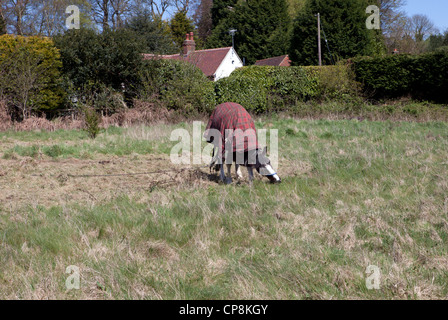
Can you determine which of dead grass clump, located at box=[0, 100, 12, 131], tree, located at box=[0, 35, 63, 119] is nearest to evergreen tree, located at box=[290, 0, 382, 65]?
tree, located at box=[0, 35, 63, 119]

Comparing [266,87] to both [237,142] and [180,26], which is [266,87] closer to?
[237,142]

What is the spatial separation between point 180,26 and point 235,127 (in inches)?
1571

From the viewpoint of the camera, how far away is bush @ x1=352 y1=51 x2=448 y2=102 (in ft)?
67.2

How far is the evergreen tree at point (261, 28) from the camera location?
141 ft

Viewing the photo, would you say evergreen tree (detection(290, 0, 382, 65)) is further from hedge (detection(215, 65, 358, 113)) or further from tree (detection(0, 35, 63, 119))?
tree (detection(0, 35, 63, 119))

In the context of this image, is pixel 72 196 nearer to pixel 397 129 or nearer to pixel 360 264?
pixel 360 264

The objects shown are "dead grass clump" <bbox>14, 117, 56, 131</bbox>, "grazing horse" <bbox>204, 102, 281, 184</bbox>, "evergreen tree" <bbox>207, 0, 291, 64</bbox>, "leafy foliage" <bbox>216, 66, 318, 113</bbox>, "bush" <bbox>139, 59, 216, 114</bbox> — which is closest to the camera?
"grazing horse" <bbox>204, 102, 281, 184</bbox>

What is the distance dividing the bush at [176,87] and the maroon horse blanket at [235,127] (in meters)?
9.97

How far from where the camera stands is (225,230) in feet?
15.6

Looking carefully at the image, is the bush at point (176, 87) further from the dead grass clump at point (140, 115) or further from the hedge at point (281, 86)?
the hedge at point (281, 86)

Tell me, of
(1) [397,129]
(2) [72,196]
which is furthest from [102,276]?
(1) [397,129]

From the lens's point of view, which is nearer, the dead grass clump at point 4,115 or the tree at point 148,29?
the dead grass clump at point 4,115

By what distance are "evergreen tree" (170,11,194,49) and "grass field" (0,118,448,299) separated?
37.9 metres

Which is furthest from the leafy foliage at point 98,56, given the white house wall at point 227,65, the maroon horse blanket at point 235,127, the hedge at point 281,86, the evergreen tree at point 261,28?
the evergreen tree at point 261,28
